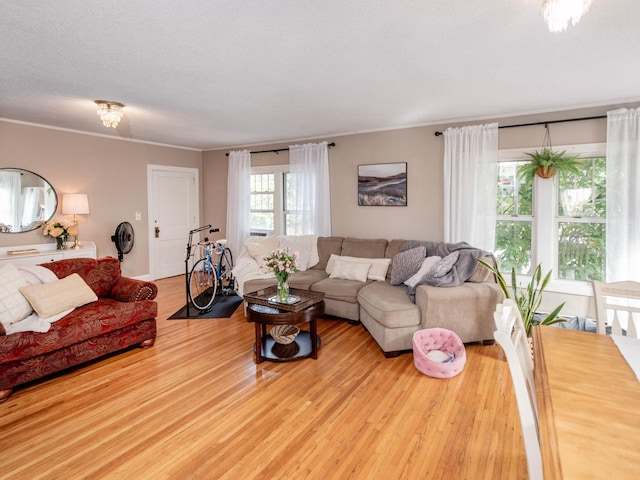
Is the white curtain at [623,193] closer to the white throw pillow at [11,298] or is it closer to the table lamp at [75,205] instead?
the white throw pillow at [11,298]

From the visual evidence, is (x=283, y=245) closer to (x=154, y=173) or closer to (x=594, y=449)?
(x=154, y=173)

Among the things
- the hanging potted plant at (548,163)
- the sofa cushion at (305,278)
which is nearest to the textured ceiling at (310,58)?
the hanging potted plant at (548,163)

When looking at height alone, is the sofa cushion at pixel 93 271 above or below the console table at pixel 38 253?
below

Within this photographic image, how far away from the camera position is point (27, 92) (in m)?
3.45

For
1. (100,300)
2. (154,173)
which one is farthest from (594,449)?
(154,173)

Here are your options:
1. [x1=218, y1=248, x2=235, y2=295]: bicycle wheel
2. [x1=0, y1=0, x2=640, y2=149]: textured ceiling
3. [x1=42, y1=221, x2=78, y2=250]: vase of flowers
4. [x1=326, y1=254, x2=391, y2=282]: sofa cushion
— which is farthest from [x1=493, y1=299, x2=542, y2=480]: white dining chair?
[x1=42, y1=221, x2=78, y2=250]: vase of flowers

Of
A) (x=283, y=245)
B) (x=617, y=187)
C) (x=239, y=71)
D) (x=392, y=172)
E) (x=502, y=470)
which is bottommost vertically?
(x=502, y=470)

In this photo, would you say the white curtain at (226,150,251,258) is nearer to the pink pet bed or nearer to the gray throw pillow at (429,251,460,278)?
the gray throw pillow at (429,251,460,278)

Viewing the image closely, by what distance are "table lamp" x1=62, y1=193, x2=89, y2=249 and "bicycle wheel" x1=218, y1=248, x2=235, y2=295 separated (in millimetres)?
1945

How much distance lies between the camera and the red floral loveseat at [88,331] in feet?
8.65

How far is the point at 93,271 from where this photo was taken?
3666 mm

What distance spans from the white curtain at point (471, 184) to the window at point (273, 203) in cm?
244

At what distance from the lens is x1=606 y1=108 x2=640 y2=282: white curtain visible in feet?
11.8

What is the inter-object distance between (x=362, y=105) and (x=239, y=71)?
1507 millimetres
